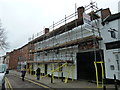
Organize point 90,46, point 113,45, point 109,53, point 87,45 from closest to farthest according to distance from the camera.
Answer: point 113,45 < point 109,53 < point 90,46 < point 87,45

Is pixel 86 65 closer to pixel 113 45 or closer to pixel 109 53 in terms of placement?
pixel 109 53

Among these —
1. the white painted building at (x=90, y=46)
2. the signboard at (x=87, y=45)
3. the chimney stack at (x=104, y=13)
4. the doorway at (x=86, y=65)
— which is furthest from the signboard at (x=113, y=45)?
the chimney stack at (x=104, y=13)

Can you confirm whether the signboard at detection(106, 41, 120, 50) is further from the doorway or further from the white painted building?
the doorway

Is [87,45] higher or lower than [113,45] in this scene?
higher

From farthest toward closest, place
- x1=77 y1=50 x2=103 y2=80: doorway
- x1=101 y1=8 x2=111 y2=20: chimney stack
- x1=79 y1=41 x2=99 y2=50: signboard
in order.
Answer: x1=77 y1=50 x2=103 y2=80: doorway → x1=101 y1=8 x2=111 y2=20: chimney stack → x1=79 y1=41 x2=99 y2=50: signboard

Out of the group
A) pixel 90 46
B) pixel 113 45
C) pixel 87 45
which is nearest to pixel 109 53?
pixel 113 45

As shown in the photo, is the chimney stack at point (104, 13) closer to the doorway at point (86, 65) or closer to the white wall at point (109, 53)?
the white wall at point (109, 53)

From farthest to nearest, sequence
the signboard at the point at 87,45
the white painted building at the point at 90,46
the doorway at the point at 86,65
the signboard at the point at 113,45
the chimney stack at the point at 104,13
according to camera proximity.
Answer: the doorway at the point at 86,65 → the chimney stack at the point at 104,13 → the signboard at the point at 87,45 → the white painted building at the point at 90,46 → the signboard at the point at 113,45

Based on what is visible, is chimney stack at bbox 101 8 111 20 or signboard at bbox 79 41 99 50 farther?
chimney stack at bbox 101 8 111 20

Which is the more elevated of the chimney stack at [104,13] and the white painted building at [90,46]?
the chimney stack at [104,13]

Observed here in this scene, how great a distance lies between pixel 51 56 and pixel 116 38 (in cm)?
1076

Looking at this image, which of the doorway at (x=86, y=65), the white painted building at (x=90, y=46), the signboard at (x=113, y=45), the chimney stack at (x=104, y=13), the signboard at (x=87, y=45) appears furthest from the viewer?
the doorway at (x=86, y=65)

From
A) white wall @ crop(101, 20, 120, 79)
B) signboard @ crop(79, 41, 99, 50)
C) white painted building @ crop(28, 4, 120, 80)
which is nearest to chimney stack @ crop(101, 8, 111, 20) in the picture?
white painted building @ crop(28, 4, 120, 80)

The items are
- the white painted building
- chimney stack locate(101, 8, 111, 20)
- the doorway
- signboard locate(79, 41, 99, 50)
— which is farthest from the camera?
the doorway
